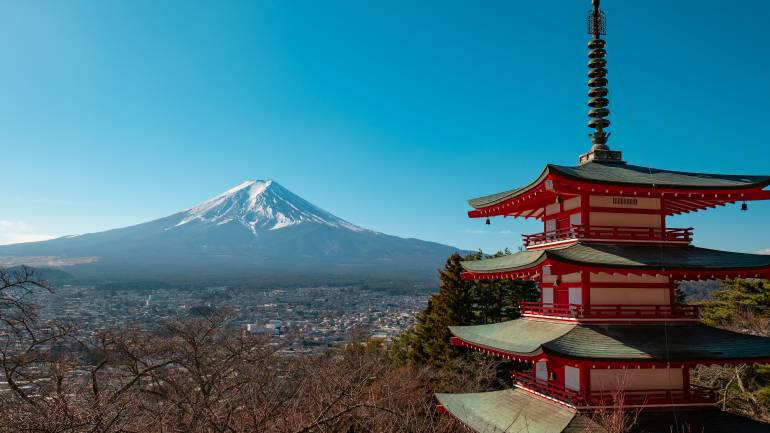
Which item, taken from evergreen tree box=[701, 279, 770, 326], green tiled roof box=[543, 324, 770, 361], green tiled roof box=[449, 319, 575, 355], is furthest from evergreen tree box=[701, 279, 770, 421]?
green tiled roof box=[449, 319, 575, 355]

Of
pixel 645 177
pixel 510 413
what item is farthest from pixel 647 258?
pixel 510 413

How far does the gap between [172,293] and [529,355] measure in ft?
284

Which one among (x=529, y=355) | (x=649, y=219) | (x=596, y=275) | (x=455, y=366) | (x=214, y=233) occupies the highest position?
(x=214, y=233)

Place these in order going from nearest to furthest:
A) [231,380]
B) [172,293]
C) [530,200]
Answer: [530,200], [231,380], [172,293]

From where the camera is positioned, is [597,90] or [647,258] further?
[597,90]

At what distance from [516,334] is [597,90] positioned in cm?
674

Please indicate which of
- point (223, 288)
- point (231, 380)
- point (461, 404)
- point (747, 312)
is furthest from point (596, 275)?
point (223, 288)

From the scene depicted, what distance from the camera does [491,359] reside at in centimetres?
2766

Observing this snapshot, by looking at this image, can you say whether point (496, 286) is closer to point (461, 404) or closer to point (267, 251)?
point (461, 404)

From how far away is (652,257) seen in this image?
11766 millimetres

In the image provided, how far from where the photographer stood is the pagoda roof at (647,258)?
36.8 feet

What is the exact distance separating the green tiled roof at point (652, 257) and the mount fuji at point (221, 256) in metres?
104

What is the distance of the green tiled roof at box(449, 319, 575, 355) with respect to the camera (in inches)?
467

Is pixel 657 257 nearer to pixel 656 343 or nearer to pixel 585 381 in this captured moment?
pixel 656 343
